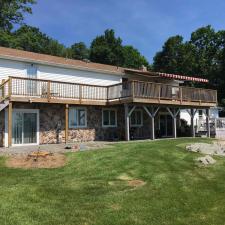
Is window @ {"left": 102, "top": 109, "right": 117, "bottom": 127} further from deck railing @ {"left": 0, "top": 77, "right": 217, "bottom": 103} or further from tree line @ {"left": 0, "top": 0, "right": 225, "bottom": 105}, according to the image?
tree line @ {"left": 0, "top": 0, "right": 225, "bottom": 105}

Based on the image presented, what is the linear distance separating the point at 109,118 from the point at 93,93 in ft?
9.29

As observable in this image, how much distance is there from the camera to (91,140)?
2270 cm

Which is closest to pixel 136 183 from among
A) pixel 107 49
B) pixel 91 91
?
pixel 91 91

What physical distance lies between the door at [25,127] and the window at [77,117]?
2.66m

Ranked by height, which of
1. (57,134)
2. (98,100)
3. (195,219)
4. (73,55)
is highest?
(73,55)

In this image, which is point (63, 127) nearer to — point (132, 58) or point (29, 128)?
point (29, 128)

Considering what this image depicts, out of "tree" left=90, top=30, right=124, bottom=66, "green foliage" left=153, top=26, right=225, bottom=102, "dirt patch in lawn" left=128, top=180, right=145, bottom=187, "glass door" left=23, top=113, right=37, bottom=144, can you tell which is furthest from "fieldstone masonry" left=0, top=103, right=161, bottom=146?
"tree" left=90, top=30, right=124, bottom=66

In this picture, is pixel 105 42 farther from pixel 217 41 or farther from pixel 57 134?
pixel 57 134

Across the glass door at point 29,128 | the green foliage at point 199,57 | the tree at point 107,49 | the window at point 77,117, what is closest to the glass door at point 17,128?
the glass door at point 29,128

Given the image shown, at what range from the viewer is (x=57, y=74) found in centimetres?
2194

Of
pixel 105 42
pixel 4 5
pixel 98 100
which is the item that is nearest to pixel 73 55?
pixel 105 42

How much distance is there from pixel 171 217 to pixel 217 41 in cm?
5182

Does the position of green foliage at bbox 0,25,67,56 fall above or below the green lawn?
above

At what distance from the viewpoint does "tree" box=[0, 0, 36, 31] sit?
43.4 m
